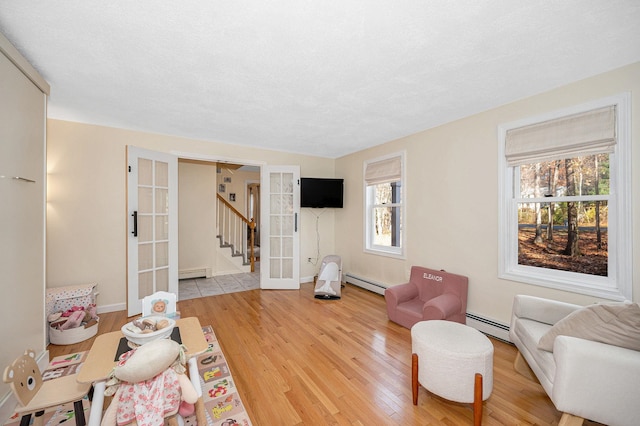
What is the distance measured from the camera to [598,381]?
4.56 ft

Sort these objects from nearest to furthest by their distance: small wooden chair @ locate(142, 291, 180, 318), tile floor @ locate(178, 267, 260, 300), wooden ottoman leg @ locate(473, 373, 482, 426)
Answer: wooden ottoman leg @ locate(473, 373, 482, 426), small wooden chair @ locate(142, 291, 180, 318), tile floor @ locate(178, 267, 260, 300)

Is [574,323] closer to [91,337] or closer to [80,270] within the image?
[91,337]

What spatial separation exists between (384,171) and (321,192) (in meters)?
1.28

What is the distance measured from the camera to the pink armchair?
2.69 m

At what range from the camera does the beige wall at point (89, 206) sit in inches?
125

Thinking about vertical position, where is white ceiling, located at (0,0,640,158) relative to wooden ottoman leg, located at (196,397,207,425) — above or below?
above

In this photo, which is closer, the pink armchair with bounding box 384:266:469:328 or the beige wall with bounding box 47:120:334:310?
the pink armchair with bounding box 384:266:469:328

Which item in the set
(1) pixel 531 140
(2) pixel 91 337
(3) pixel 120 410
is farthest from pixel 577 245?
(2) pixel 91 337

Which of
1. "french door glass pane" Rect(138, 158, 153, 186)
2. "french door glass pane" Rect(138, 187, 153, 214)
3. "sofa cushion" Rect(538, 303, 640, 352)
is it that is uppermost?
"french door glass pane" Rect(138, 158, 153, 186)

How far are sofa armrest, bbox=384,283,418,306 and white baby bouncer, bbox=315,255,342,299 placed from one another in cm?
113

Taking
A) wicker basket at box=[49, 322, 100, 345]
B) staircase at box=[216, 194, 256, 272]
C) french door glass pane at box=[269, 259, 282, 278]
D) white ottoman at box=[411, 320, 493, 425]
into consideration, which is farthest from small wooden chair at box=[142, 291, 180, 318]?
staircase at box=[216, 194, 256, 272]

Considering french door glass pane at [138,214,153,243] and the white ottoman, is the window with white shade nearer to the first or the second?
the white ottoman

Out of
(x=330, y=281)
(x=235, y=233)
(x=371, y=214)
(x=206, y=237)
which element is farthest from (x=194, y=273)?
(x=371, y=214)

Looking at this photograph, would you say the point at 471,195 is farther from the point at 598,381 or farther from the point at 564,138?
the point at 598,381
